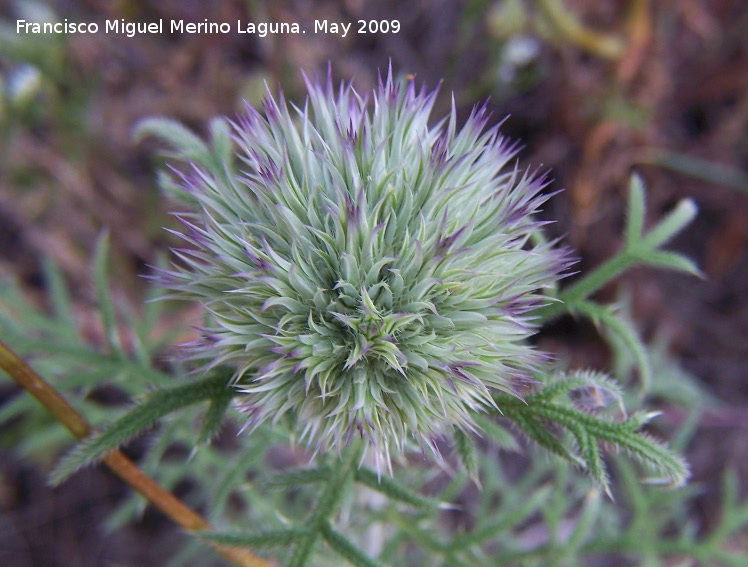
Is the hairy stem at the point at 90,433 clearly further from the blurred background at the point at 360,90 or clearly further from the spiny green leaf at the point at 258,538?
the blurred background at the point at 360,90

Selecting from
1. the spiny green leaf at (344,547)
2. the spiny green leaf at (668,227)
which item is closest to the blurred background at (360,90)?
the spiny green leaf at (668,227)

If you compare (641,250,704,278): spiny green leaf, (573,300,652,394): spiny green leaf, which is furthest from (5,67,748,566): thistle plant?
(641,250,704,278): spiny green leaf

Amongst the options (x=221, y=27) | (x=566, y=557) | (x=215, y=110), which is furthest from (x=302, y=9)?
(x=566, y=557)

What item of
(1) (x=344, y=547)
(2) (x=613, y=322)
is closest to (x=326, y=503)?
(1) (x=344, y=547)

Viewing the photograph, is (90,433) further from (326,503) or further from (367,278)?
(367,278)

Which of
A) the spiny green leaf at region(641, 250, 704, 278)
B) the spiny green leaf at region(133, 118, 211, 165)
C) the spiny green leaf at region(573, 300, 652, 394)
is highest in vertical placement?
the spiny green leaf at region(641, 250, 704, 278)

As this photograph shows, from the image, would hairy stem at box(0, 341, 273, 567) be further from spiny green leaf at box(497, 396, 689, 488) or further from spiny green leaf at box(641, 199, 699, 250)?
spiny green leaf at box(641, 199, 699, 250)
